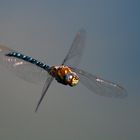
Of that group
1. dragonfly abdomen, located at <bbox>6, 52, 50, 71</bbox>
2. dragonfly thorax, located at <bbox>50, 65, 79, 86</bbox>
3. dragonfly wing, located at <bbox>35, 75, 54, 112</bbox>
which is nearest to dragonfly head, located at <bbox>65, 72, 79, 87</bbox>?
dragonfly thorax, located at <bbox>50, 65, 79, 86</bbox>

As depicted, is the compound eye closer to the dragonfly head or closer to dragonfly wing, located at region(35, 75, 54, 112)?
the dragonfly head

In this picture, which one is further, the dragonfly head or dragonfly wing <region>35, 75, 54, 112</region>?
the dragonfly head

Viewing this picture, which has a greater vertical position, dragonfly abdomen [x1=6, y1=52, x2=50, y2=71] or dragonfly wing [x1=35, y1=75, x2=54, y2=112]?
dragonfly abdomen [x1=6, y1=52, x2=50, y2=71]

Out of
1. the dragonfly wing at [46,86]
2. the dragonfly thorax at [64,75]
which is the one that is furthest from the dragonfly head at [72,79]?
the dragonfly wing at [46,86]

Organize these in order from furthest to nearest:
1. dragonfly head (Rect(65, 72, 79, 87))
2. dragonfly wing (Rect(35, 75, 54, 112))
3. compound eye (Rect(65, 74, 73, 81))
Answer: compound eye (Rect(65, 74, 73, 81)), dragonfly head (Rect(65, 72, 79, 87)), dragonfly wing (Rect(35, 75, 54, 112))

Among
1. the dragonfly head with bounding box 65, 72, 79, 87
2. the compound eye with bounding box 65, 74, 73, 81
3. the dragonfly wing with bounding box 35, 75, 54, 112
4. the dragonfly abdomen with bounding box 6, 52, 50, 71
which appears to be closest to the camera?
the dragonfly wing with bounding box 35, 75, 54, 112

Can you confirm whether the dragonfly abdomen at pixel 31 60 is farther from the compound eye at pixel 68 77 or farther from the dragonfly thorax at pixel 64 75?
the compound eye at pixel 68 77

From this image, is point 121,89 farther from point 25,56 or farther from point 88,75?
point 25,56

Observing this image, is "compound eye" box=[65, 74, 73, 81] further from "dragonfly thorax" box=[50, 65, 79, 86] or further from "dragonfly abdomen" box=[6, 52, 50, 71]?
"dragonfly abdomen" box=[6, 52, 50, 71]
